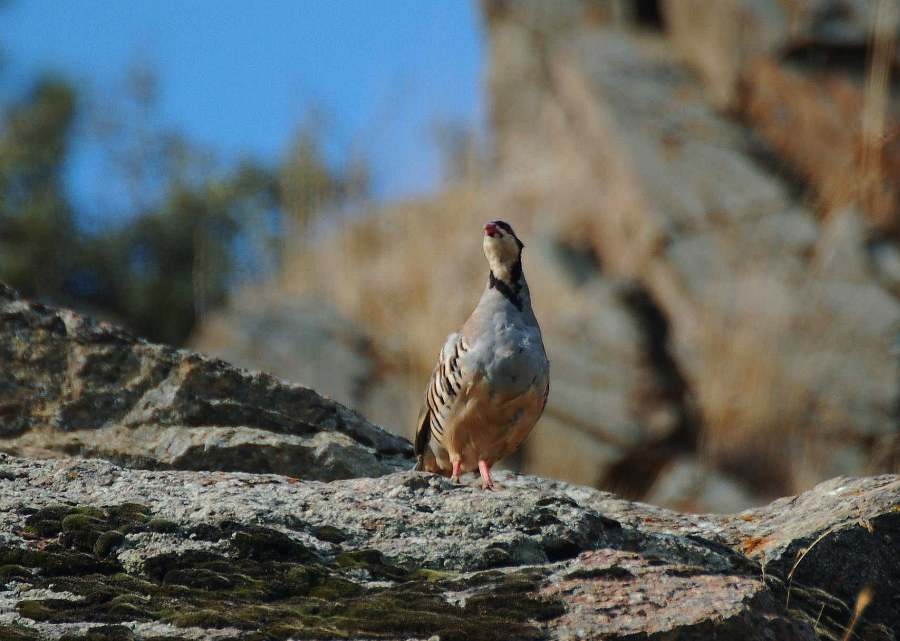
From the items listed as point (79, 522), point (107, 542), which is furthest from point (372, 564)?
point (79, 522)

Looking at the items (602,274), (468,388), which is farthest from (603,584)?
(602,274)

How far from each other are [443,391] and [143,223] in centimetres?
1099

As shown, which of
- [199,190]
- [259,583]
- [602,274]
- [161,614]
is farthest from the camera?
[199,190]

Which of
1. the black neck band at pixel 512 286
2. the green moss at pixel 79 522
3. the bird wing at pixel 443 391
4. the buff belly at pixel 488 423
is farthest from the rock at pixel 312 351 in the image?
the green moss at pixel 79 522

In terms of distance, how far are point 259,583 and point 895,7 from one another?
39.8 ft

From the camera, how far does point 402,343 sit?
13.7 meters

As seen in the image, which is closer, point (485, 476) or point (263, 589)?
point (263, 589)

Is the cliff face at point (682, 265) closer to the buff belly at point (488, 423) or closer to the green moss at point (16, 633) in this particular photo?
the buff belly at point (488, 423)

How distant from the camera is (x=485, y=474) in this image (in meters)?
5.26

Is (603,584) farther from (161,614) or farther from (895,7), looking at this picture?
(895,7)

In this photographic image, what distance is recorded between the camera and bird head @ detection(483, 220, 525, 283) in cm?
569

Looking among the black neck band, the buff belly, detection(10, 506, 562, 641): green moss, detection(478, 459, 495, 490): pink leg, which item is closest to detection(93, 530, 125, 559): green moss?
detection(10, 506, 562, 641): green moss

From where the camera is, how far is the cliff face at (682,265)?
42.6ft

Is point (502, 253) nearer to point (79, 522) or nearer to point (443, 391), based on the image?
point (443, 391)
